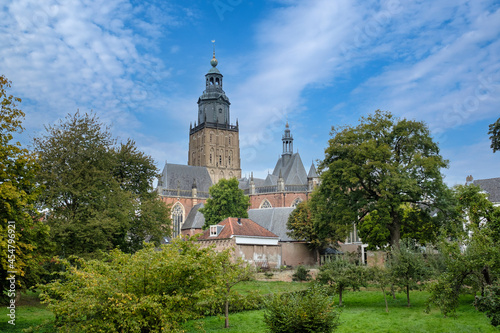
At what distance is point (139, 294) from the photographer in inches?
497

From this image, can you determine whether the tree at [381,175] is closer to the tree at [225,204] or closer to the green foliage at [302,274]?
Result: the green foliage at [302,274]

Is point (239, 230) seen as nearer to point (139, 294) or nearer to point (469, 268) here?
point (469, 268)

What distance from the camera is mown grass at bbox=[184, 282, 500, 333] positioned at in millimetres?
16516

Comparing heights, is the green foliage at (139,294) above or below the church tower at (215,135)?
below

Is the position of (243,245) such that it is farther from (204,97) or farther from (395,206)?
(204,97)

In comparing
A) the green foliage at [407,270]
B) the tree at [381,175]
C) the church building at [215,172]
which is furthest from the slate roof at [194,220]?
the green foliage at [407,270]

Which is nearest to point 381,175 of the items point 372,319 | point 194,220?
point 372,319

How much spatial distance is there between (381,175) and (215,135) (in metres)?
68.2

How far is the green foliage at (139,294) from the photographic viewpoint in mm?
11812

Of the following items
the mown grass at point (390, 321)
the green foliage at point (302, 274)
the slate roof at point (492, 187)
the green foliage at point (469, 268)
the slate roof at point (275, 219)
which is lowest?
the mown grass at point (390, 321)

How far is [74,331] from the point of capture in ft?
40.2

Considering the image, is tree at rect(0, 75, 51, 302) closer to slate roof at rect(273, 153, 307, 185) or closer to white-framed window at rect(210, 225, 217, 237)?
white-framed window at rect(210, 225, 217, 237)

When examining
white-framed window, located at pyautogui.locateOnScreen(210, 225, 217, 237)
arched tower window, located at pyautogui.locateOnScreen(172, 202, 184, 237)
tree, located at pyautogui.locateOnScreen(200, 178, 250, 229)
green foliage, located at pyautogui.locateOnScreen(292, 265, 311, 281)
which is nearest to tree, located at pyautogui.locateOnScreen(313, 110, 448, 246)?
green foliage, located at pyautogui.locateOnScreen(292, 265, 311, 281)

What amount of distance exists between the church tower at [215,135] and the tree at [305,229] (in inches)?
1984
